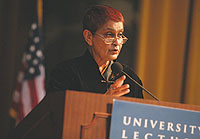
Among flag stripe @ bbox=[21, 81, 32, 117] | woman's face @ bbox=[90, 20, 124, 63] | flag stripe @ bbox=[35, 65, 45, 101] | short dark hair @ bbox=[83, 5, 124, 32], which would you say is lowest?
flag stripe @ bbox=[21, 81, 32, 117]

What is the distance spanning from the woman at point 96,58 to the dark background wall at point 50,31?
1.92m

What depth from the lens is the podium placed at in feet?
4.38

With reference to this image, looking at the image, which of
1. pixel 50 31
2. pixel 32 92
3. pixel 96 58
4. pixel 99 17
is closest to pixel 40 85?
pixel 32 92

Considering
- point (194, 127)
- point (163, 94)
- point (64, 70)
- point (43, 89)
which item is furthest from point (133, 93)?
point (163, 94)

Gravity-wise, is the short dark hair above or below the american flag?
above

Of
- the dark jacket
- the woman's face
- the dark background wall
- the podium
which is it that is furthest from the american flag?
the podium

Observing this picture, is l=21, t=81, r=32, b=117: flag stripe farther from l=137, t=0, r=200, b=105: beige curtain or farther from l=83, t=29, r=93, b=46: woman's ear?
l=83, t=29, r=93, b=46: woman's ear

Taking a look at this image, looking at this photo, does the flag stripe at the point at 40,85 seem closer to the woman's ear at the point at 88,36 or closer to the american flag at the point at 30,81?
the american flag at the point at 30,81

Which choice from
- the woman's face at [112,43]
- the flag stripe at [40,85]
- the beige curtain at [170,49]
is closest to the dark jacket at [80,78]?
the woman's face at [112,43]

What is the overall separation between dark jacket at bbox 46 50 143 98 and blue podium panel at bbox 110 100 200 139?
1.86 feet

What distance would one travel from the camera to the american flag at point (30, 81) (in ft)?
11.4

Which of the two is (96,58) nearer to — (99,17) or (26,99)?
(99,17)

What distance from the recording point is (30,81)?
11.6 ft

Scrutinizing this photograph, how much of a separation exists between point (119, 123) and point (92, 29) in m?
0.84
